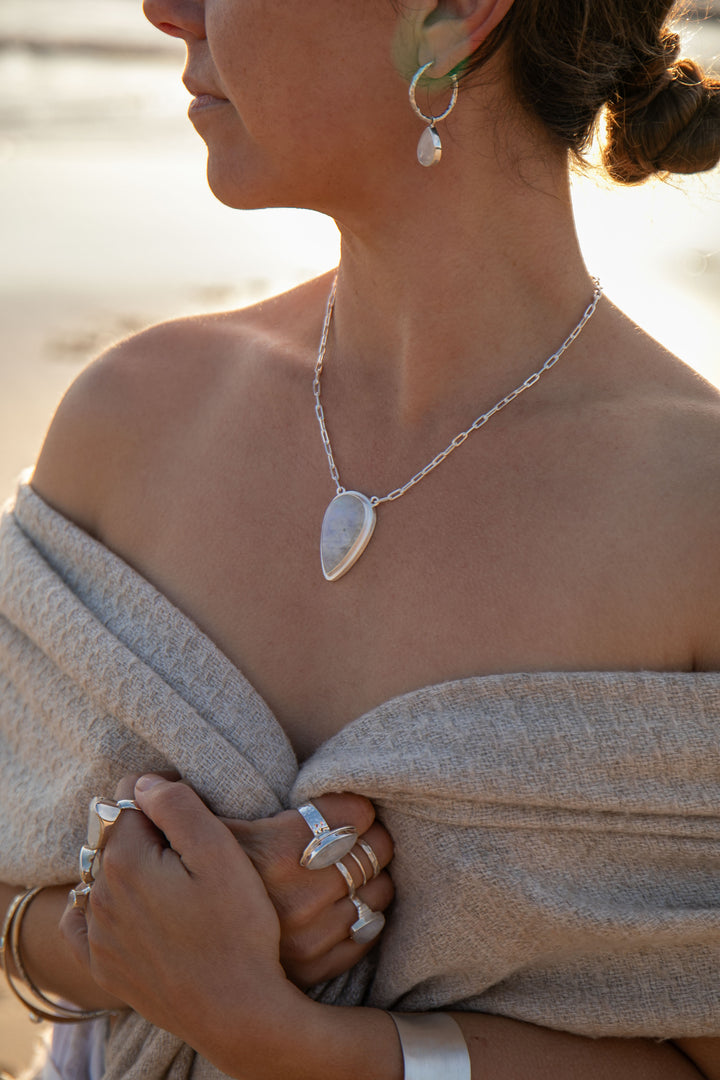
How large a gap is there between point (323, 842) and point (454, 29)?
41.6 inches

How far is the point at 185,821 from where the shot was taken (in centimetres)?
135

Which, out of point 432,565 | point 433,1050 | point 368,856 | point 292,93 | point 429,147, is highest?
point 292,93

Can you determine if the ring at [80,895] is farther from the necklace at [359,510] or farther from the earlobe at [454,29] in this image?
the earlobe at [454,29]

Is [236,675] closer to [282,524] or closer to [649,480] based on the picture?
[282,524]

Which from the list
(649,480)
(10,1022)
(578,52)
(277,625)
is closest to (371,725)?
(277,625)

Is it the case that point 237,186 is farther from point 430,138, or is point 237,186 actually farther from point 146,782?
point 146,782

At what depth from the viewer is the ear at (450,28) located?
1.43m

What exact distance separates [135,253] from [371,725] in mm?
5490

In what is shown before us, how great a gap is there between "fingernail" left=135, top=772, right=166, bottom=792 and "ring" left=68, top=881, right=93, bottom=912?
17 cm

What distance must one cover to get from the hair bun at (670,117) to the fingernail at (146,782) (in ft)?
3.74

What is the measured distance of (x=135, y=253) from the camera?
6355 mm

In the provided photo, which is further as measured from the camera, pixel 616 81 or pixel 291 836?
pixel 616 81

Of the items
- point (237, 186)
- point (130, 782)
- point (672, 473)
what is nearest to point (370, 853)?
point (130, 782)

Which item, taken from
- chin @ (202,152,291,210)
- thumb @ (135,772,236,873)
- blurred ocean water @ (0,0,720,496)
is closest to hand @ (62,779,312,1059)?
thumb @ (135,772,236,873)
